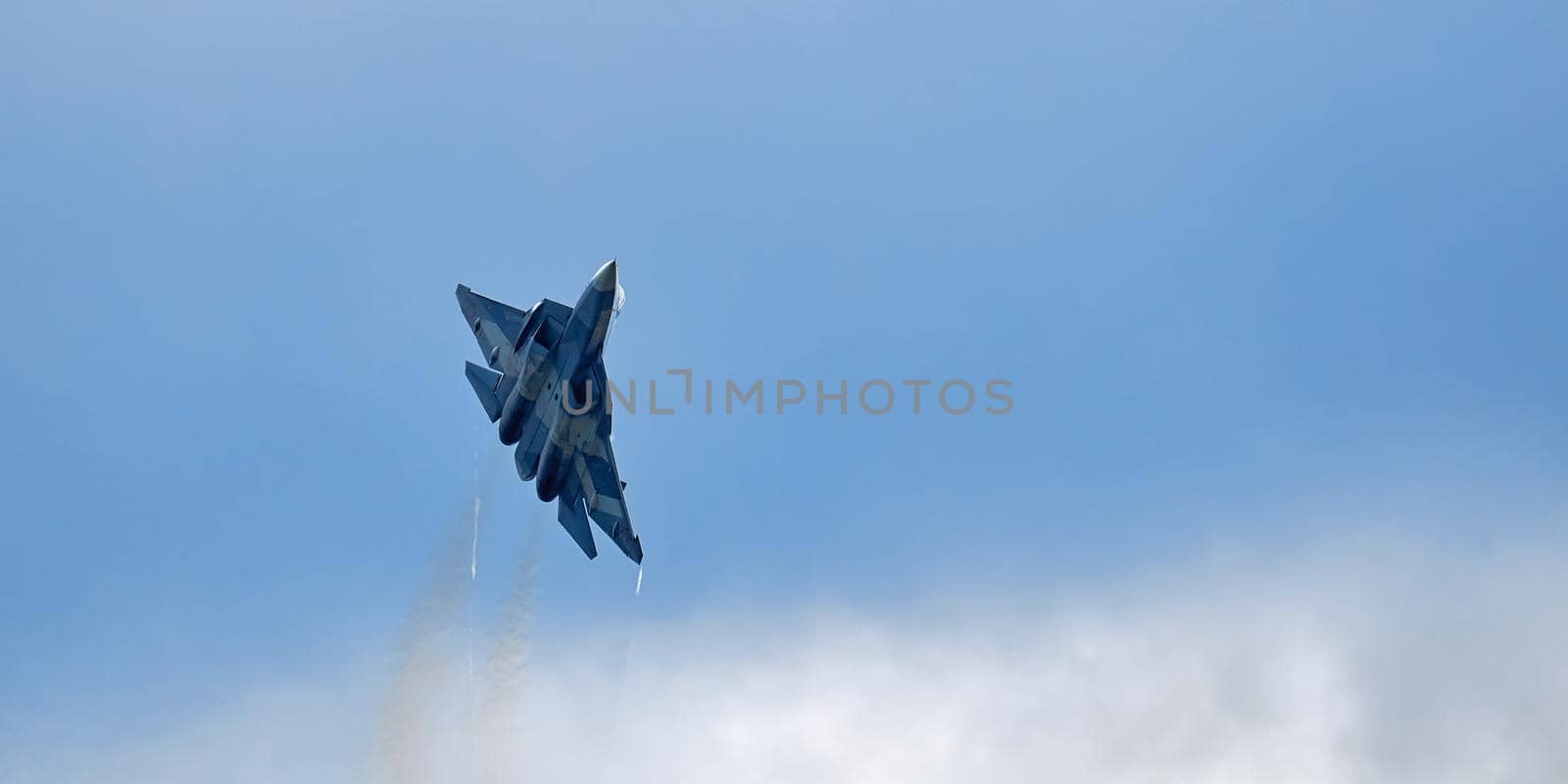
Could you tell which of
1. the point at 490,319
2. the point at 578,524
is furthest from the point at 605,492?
the point at 490,319

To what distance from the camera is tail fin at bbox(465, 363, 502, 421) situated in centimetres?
8112

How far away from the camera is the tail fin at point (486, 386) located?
81125mm

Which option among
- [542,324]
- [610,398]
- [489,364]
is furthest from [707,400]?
[489,364]

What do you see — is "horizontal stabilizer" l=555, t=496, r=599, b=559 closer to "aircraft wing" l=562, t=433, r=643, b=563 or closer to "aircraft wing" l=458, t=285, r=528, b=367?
"aircraft wing" l=562, t=433, r=643, b=563

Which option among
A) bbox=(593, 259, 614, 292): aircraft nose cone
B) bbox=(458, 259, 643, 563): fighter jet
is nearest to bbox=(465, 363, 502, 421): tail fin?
bbox=(458, 259, 643, 563): fighter jet

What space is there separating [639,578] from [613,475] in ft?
23.2


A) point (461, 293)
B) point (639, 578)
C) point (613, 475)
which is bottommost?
point (639, 578)

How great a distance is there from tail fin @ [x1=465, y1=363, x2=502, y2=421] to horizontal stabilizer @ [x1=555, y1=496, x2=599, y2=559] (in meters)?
7.95

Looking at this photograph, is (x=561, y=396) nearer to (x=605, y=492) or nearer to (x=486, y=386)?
(x=605, y=492)

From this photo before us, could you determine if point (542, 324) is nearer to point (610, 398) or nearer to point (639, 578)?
point (610, 398)

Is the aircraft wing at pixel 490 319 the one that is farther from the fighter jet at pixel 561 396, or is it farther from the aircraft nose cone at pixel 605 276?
the aircraft nose cone at pixel 605 276

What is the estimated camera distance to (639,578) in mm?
75312

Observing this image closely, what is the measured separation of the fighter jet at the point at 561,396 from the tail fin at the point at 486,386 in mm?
68


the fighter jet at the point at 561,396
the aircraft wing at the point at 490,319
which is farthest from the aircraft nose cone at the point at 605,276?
the aircraft wing at the point at 490,319
